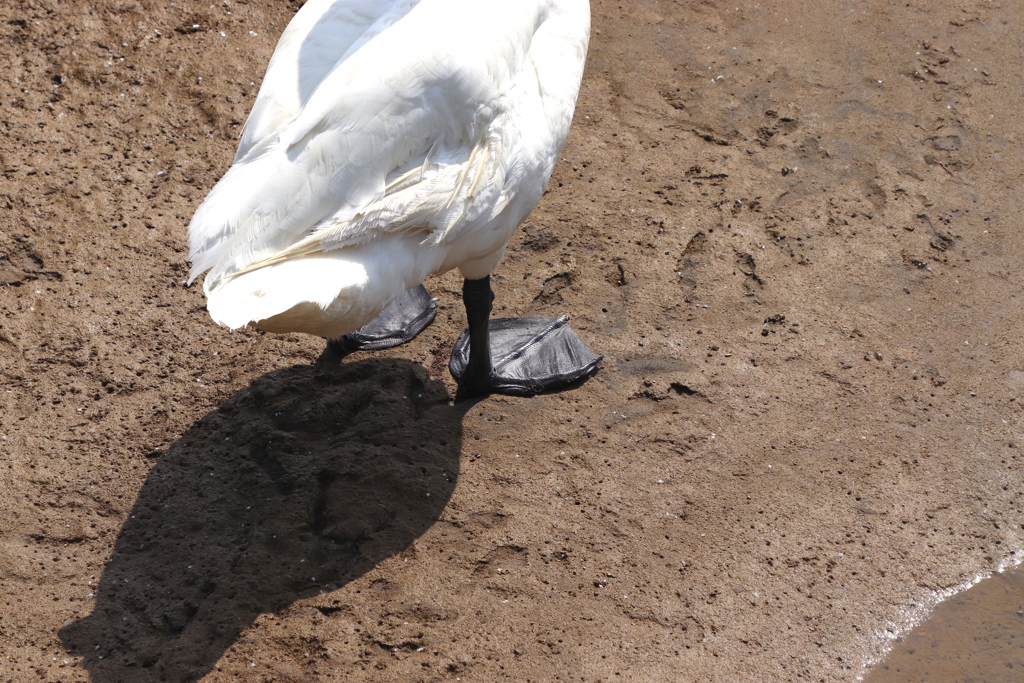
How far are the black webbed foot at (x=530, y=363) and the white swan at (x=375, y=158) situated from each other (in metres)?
0.82

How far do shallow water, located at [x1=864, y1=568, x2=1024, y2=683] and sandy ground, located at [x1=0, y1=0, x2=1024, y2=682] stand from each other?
0.24 ft

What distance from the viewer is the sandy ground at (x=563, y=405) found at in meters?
2.88

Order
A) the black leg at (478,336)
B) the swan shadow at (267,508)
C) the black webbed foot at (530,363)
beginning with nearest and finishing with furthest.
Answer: the swan shadow at (267,508), the black leg at (478,336), the black webbed foot at (530,363)

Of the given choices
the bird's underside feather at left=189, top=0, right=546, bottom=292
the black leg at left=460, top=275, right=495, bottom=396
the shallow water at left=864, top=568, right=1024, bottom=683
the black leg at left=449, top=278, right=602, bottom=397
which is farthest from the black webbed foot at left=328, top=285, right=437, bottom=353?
the shallow water at left=864, top=568, right=1024, bottom=683

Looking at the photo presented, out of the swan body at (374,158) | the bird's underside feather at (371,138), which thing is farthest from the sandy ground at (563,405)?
the bird's underside feather at (371,138)

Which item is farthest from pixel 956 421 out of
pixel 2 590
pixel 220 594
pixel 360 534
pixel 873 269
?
pixel 2 590

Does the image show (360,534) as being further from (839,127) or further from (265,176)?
(839,127)

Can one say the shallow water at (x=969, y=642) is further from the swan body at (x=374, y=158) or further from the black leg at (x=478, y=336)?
the swan body at (x=374, y=158)

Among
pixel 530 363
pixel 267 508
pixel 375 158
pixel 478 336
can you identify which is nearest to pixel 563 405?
pixel 530 363

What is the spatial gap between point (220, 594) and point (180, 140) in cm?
274

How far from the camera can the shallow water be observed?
289 cm

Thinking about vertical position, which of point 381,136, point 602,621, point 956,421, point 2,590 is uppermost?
point 381,136

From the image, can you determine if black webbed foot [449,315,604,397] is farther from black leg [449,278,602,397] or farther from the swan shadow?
the swan shadow

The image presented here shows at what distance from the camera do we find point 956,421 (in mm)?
3660
